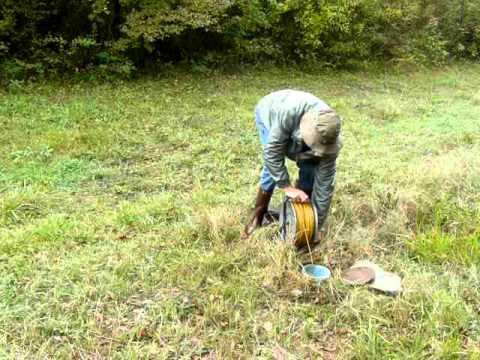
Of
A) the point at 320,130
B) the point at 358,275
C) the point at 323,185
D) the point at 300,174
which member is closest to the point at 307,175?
the point at 300,174

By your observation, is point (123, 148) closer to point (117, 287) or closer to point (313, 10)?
point (117, 287)

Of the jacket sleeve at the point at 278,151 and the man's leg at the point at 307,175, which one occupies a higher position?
the jacket sleeve at the point at 278,151

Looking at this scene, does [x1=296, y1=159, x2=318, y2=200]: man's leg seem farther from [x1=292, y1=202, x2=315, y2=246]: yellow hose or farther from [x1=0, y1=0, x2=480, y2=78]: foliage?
[x1=0, y1=0, x2=480, y2=78]: foliage

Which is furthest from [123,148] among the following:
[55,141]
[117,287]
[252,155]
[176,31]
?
[176,31]

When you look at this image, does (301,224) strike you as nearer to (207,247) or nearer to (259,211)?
(259,211)

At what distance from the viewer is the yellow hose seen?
11.4 feet

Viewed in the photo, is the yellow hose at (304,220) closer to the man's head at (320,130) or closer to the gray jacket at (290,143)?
the gray jacket at (290,143)

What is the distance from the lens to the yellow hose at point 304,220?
11.4 ft

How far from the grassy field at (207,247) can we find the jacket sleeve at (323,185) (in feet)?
0.96

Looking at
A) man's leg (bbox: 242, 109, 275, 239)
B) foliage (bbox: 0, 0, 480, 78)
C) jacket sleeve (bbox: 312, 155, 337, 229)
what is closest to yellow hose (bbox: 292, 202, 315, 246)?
jacket sleeve (bbox: 312, 155, 337, 229)

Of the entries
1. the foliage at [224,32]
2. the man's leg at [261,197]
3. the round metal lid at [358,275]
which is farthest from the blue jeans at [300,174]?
the foliage at [224,32]

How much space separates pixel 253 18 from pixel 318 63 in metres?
2.16

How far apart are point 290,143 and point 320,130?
1.14 ft

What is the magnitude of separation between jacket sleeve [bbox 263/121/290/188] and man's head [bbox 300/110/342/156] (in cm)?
15
